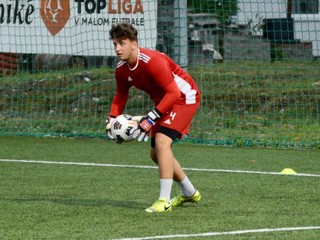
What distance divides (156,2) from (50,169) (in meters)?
5.00

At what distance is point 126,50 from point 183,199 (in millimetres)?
1380

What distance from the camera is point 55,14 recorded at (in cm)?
1639

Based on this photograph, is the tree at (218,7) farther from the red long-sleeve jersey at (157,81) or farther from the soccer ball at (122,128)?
the soccer ball at (122,128)

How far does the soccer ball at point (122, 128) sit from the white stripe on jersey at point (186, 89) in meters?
0.49

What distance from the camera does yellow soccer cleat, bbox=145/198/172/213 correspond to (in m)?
8.35

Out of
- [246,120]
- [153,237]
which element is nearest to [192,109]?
[153,237]

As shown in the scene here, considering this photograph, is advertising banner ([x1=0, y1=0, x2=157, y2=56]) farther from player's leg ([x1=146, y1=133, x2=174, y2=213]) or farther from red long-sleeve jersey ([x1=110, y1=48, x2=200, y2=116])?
player's leg ([x1=146, y1=133, x2=174, y2=213])

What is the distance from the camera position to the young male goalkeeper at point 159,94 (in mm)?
8422

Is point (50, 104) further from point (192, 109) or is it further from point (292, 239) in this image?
point (292, 239)

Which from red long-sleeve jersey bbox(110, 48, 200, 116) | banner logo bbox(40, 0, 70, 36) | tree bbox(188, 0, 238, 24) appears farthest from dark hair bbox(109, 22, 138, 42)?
banner logo bbox(40, 0, 70, 36)

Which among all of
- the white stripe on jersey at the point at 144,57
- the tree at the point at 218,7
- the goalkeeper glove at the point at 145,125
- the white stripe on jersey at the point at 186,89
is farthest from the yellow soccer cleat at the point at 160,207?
the tree at the point at 218,7

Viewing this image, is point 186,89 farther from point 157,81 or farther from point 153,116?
point 153,116

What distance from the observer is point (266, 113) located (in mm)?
15672

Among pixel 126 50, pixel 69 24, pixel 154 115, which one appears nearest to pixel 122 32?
pixel 126 50
